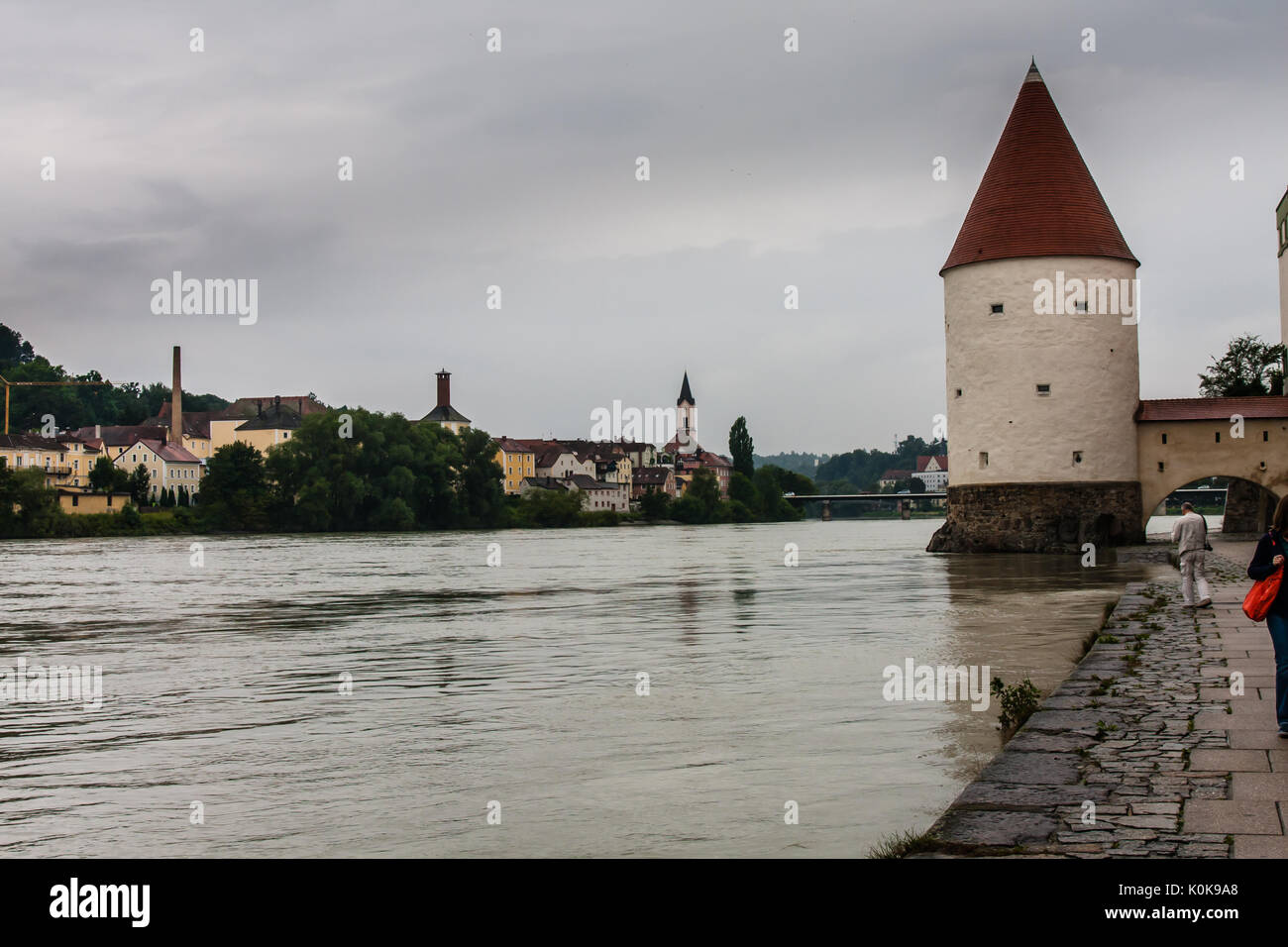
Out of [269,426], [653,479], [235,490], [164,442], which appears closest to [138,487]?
[235,490]

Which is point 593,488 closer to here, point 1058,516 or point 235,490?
point 235,490

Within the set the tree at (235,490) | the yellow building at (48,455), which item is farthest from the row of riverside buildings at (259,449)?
the tree at (235,490)

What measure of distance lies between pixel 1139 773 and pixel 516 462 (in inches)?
5939

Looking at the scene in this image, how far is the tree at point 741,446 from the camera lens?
13075cm

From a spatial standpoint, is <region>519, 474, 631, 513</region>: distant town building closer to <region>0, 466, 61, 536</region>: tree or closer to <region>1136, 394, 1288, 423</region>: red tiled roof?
<region>0, 466, 61, 536</region>: tree

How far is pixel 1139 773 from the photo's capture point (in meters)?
6.54

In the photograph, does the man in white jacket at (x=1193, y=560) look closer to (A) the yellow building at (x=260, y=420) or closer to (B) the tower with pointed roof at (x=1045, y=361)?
(B) the tower with pointed roof at (x=1045, y=361)

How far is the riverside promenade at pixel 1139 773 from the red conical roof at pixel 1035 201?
109ft

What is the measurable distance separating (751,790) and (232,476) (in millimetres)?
85510

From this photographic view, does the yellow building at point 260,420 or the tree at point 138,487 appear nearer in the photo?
the tree at point 138,487

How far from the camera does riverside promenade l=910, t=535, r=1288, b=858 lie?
17.3ft

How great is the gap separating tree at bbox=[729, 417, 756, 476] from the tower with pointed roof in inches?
3397

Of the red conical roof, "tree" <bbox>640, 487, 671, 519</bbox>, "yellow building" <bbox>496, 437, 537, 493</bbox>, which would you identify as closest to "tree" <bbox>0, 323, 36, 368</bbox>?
"yellow building" <bbox>496, 437, 537, 493</bbox>
